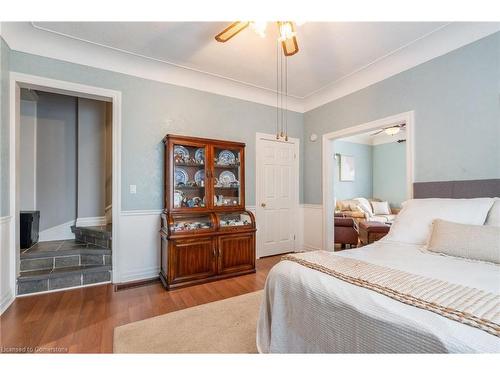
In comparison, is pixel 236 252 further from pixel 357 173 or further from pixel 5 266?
pixel 357 173

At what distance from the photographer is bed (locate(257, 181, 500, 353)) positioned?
753 mm

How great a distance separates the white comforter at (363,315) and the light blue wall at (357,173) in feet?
16.4

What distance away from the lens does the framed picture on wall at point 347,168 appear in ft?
21.6

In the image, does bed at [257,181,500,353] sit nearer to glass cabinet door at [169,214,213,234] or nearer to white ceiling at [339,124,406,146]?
glass cabinet door at [169,214,213,234]

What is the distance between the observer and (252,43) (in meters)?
2.54

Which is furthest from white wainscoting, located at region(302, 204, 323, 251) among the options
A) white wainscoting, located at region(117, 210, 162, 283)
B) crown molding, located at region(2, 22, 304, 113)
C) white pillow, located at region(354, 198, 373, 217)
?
white wainscoting, located at region(117, 210, 162, 283)

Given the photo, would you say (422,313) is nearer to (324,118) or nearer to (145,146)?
(145,146)

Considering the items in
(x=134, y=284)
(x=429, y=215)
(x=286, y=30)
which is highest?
(x=286, y=30)

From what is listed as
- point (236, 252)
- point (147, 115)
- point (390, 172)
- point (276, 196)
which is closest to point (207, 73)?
point (147, 115)

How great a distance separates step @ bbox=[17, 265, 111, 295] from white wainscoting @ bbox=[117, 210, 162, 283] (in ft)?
0.70

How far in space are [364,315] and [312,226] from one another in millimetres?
3249

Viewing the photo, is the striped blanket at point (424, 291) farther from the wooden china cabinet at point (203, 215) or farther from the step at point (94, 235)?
the step at point (94, 235)

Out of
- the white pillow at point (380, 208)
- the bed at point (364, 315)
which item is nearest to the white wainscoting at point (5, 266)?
the bed at point (364, 315)
